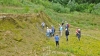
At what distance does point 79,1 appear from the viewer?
77688 millimetres

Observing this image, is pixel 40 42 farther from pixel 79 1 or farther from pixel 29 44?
pixel 79 1

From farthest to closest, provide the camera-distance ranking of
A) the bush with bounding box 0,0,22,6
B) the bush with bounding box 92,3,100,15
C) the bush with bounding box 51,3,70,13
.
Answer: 1. the bush with bounding box 92,3,100,15
2. the bush with bounding box 51,3,70,13
3. the bush with bounding box 0,0,22,6

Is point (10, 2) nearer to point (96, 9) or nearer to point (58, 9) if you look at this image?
point (58, 9)

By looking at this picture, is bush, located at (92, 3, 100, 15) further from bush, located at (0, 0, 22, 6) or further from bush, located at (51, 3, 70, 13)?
bush, located at (0, 0, 22, 6)

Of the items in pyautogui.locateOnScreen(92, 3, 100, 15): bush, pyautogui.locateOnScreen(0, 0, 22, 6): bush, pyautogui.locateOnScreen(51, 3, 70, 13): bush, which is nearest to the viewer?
pyautogui.locateOnScreen(0, 0, 22, 6): bush

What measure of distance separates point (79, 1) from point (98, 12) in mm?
14536

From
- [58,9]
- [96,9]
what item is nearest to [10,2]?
[58,9]

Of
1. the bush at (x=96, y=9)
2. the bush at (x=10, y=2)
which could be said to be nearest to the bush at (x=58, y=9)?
the bush at (x=96, y=9)

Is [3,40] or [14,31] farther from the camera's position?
[14,31]

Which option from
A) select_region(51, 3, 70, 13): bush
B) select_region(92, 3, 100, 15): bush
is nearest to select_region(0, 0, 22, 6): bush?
select_region(51, 3, 70, 13): bush

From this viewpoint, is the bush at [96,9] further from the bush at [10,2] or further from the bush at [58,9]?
the bush at [10,2]

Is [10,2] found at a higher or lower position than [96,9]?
higher

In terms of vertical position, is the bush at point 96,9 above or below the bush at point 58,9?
below

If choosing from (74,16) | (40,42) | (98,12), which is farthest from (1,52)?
(98,12)
